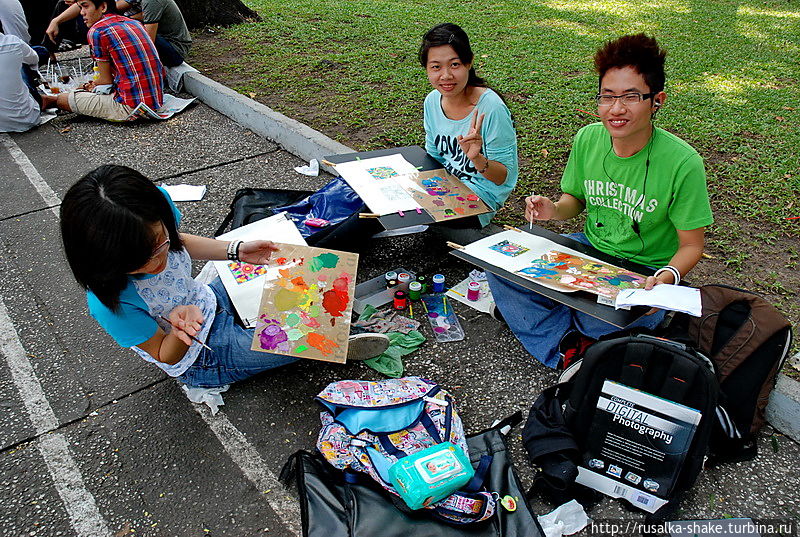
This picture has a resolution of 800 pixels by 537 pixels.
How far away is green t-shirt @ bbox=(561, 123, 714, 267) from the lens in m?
2.63

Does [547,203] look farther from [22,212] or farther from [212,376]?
[22,212]

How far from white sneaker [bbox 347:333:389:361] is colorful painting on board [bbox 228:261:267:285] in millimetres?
703

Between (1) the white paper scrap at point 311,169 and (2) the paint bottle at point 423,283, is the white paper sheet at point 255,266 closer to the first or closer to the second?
(2) the paint bottle at point 423,283

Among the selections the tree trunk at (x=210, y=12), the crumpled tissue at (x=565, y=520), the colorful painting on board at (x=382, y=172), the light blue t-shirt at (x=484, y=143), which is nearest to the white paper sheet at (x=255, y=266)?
the colorful painting on board at (x=382, y=172)

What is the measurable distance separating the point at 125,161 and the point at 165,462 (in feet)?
11.2

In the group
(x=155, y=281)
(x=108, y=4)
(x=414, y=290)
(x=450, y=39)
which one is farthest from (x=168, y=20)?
(x=155, y=281)

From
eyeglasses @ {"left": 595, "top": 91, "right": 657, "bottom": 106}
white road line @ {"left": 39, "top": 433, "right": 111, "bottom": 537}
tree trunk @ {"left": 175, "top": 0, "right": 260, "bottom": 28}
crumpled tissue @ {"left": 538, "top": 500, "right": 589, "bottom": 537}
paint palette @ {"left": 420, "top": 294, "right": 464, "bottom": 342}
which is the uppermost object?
eyeglasses @ {"left": 595, "top": 91, "right": 657, "bottom": 106}

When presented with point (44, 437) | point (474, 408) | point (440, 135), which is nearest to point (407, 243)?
point (440, 135)

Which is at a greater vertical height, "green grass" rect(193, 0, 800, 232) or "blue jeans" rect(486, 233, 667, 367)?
"green grass" rect(193, 0, 800, 232)

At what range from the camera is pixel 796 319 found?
3047 millimetres

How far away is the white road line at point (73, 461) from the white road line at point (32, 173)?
1.61 m

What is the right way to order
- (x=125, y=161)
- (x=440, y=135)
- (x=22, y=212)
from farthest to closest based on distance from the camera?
1. (x=125, y=161)
2. (x=22, y=212)
3. (x=440, y=135)

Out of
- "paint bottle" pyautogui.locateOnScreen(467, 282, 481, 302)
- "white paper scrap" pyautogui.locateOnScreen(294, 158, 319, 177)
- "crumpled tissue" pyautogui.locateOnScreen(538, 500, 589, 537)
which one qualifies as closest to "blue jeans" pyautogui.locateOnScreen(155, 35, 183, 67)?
"white paper scrap" pyautogui.locateOnScreen(294, 158, 319, 177)

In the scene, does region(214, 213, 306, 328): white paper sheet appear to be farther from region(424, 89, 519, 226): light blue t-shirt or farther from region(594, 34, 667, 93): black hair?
region(594, 34, 667, 93): black hair
